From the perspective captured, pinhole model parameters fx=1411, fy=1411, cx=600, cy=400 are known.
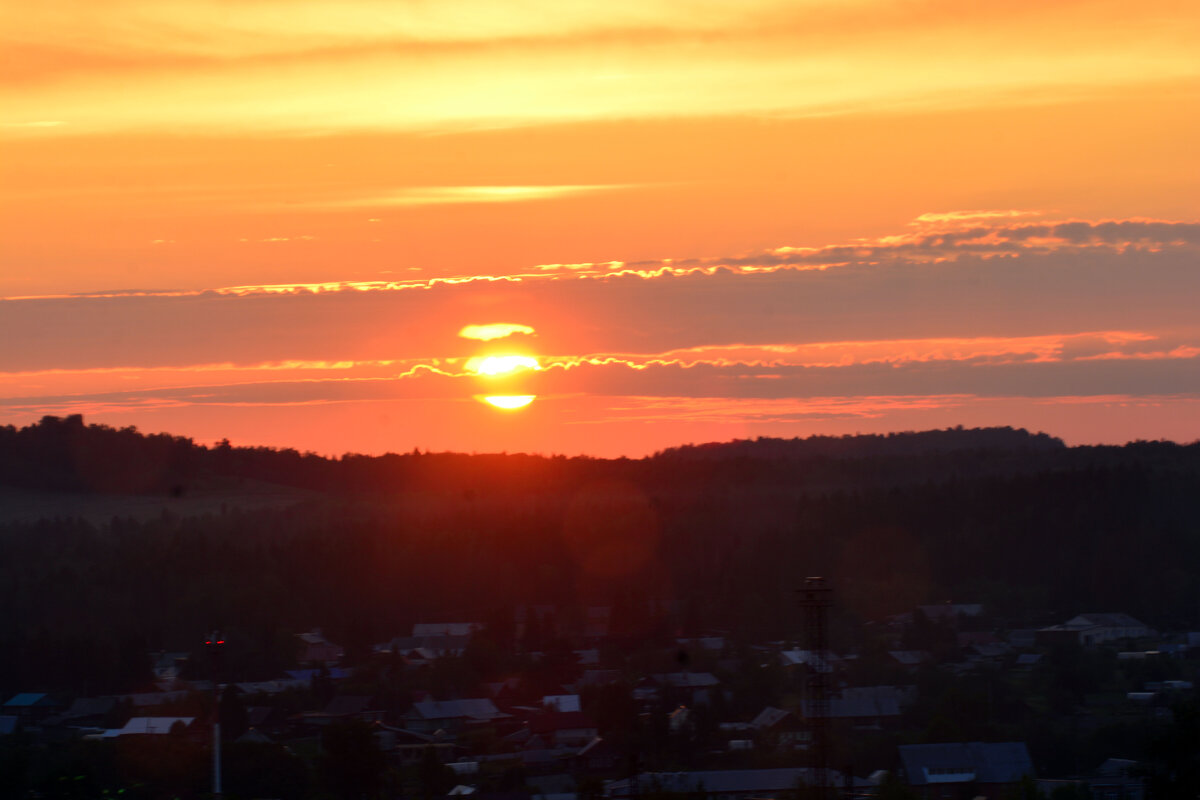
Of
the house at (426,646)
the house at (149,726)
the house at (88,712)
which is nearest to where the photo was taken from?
the house at (149,726)

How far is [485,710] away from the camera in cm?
4603

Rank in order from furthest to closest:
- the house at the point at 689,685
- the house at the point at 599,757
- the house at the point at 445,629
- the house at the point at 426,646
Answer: the house at the point at 445,629
the house at the point at 426,646
the house at the point at 689,685
the house at the point at 599,757

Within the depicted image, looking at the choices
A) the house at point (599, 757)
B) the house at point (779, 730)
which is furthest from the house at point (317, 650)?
the house at point (779, 730)

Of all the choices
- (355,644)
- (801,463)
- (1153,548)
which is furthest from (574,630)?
(801,463)

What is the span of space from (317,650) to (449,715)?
17.9 meters

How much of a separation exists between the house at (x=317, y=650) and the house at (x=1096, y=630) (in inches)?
1170

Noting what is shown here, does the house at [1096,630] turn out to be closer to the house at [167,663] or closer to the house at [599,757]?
the house at [599,757]

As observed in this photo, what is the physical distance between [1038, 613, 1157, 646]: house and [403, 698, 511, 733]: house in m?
24.2

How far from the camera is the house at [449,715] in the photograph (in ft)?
146

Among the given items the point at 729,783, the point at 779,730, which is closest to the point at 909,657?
the point at 779,730

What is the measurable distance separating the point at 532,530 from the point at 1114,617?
3369cm

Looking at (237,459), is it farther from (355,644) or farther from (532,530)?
(355,644)

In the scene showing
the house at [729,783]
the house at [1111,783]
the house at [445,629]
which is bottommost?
the house at [1111,783]

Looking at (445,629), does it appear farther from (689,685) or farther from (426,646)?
(689,685)
